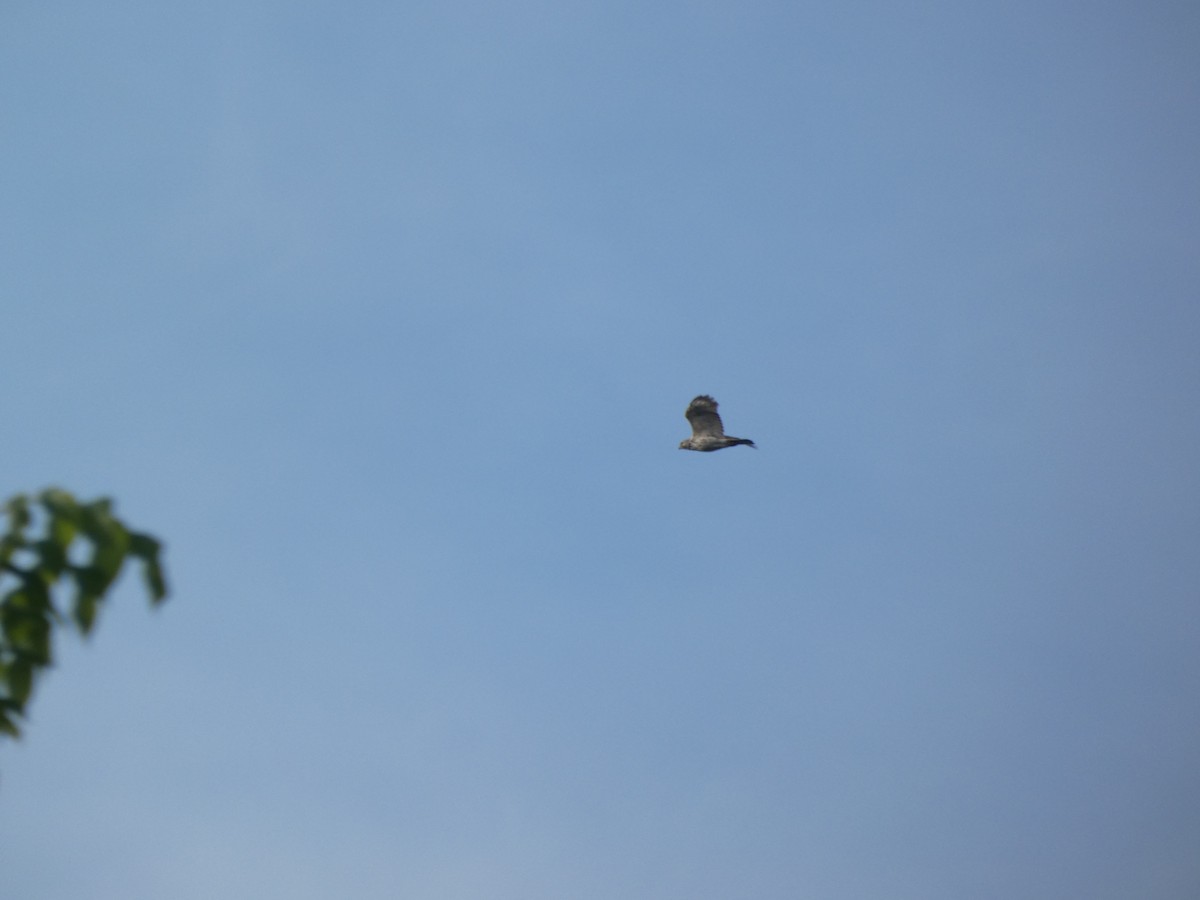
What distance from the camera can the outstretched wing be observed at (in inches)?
1652

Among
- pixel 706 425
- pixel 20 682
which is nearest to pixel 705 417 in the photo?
pixel 706 425

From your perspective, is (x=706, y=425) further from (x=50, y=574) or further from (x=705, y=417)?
(x=50, y=574)

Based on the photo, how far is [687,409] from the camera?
4222 cm

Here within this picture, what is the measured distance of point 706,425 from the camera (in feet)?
139

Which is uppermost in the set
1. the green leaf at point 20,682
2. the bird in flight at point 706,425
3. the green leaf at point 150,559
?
the bird in flight at point 706,425

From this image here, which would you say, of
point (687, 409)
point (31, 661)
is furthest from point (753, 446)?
point (31, 661)

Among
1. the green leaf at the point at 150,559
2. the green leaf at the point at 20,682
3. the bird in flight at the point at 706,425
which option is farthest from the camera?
the bird in flight at the point at 706,425

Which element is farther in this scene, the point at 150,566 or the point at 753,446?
the point at 753,446

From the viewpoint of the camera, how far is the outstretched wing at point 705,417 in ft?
138

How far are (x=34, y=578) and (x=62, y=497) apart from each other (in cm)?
31

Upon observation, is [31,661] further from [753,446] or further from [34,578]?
[753,446]

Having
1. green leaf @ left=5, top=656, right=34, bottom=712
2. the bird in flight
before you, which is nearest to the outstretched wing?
the bird in flight

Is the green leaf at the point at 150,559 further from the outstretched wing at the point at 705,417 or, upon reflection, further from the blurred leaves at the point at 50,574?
the outstretched wing at the point at 705,417

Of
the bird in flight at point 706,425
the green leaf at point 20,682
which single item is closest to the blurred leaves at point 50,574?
the green leaf at point 20,682
